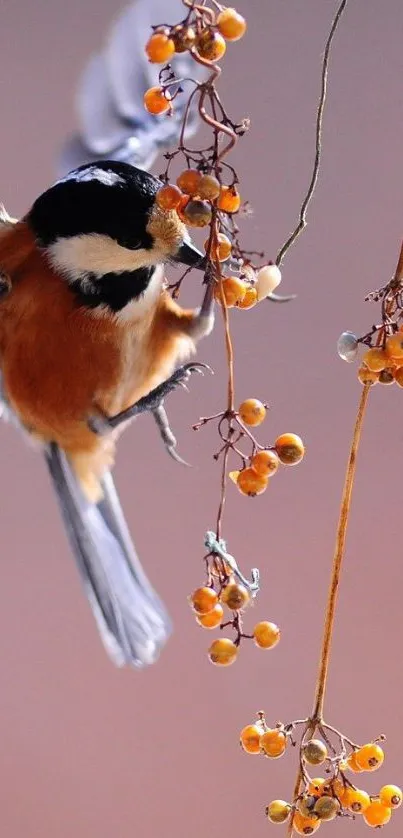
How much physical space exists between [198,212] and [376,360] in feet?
0.32

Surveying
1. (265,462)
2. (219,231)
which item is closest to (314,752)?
(265,462)

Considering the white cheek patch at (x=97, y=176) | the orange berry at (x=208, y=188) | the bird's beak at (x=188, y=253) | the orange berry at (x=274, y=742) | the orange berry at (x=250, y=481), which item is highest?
the white cheek patch at (x=97, y=176)

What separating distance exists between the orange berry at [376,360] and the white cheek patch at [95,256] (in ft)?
0.74

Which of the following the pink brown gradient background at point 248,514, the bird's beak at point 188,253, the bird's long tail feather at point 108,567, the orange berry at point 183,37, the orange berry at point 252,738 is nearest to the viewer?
the orange berry at point 183,37

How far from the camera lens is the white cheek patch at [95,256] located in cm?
64

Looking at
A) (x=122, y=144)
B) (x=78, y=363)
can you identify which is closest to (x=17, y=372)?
(x=78, y=363)

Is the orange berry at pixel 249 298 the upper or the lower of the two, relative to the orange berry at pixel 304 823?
upper

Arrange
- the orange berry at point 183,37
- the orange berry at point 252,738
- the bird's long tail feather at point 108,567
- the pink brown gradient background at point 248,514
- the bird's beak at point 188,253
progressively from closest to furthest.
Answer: the orange berry at point 183,37, the orange berry at point 252,738, the bird's beak at point 188,253, the bird's long tail feather at point 108,567, the pink brown gradient background at point 248,514

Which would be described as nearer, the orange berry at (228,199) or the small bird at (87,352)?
the orange berry at (228,199)

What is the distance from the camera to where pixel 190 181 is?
405mm

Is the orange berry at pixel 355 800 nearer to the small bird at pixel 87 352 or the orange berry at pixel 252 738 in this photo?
the orange berry at pixel 252 738

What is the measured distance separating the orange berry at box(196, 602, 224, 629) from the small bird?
0.62 feet

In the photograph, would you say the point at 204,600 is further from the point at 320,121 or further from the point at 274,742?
the point at 320,121

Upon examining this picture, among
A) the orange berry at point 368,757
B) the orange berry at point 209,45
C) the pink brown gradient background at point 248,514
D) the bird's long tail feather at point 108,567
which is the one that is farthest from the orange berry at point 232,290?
the pink brown gradient background at point 248,514
